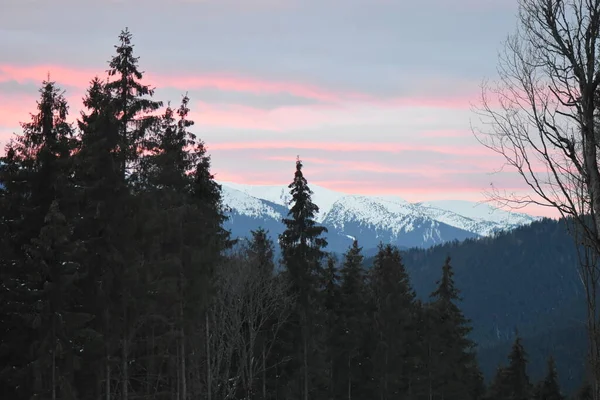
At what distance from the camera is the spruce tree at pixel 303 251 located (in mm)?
42969

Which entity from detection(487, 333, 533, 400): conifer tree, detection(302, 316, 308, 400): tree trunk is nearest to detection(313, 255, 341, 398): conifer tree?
detection(302, 316, 308, 400): tree trunk

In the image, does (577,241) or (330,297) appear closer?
(577,241)

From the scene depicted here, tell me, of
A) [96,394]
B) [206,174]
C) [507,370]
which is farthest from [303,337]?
[507,370]

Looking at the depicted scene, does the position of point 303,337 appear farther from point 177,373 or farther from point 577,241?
point 577,241

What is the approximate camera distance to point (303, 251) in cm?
4325

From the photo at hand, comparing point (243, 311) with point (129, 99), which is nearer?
point (129, 99)

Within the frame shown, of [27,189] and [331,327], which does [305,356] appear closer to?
[331,327]

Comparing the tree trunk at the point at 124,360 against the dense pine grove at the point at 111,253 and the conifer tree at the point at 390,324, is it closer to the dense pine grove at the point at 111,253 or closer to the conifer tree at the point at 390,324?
the dense pine grove at the point at 111,253

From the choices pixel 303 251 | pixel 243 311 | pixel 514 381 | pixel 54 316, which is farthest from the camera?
pixel 514 381

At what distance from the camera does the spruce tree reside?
42969 mm

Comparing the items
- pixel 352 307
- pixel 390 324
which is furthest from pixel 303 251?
pixel 390 324

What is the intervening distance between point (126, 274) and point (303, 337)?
20.6 metres

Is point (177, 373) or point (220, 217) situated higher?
point (220, 217)

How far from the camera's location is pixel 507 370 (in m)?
A: 66.6
